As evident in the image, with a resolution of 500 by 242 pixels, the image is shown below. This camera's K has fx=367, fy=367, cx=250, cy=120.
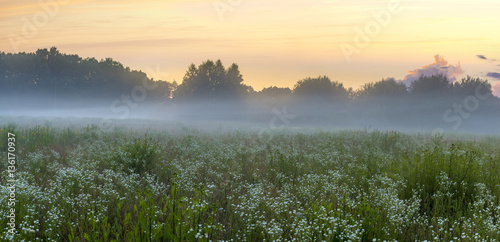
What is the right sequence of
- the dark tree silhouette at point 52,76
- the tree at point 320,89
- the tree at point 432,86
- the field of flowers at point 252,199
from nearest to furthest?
the field of flowers at point 252,199 < the tree at point 432,86 < the tree at point 320,89 < the dark tree silhouette at point 52,76

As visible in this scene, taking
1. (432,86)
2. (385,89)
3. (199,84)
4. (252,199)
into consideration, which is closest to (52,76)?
(199,84)

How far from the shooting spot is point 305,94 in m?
71.2

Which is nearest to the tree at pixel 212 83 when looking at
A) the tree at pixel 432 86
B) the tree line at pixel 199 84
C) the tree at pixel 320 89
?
the tree line at pixel 199 84

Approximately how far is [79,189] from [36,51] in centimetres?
7922

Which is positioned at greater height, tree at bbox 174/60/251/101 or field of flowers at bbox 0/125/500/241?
tree at bbox 174/60/251/101

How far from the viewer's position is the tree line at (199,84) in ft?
228

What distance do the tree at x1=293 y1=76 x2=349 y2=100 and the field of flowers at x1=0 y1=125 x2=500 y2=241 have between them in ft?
194

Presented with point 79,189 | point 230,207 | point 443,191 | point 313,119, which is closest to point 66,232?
point 79,189

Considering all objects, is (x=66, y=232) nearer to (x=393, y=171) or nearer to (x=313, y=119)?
(x=393, y=171)

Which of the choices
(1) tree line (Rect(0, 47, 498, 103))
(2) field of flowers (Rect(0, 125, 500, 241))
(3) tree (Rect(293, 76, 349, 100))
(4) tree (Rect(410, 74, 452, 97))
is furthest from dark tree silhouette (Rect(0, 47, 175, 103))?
(2) field of flowers (Rect(0, 125, 500, 241))

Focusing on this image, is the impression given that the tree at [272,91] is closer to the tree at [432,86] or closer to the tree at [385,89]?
the tree at [385,89]

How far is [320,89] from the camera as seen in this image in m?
71.1

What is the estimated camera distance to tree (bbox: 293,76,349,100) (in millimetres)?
70750

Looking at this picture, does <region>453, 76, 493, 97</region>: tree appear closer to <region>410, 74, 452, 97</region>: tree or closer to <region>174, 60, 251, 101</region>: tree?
<region>410, 74, 452, 97</region>: tree
